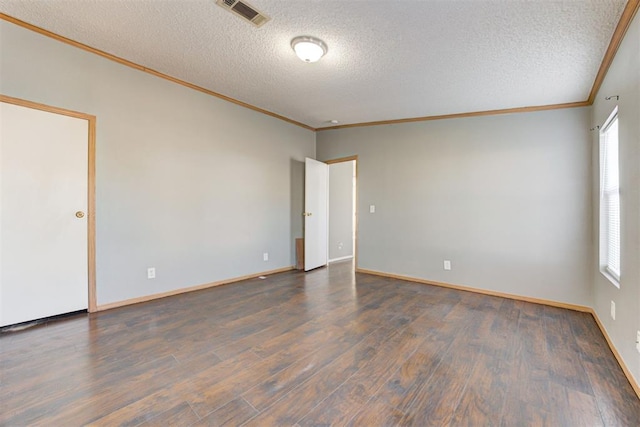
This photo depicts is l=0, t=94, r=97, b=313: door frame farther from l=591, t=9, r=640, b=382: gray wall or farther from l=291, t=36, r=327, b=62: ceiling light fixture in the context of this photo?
l=591, t=9, r=640, b=382: gray wall

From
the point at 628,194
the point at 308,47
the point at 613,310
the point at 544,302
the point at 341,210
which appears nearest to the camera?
the point at 628,194

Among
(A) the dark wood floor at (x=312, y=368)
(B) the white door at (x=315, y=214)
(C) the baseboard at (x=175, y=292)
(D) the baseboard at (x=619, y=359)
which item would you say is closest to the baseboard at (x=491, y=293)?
(A) the dark wood floor at (x=312, y=368)

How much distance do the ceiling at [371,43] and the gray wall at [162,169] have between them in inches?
11.1

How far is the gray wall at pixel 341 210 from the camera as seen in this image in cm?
636

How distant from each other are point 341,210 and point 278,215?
84.5 inches

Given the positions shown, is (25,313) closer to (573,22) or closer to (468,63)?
(468,63)

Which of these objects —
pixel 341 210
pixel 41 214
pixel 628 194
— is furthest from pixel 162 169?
pixel 628 194

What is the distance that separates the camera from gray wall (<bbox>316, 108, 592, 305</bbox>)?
11.2ft

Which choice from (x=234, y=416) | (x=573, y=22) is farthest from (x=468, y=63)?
(x=234, y=416)

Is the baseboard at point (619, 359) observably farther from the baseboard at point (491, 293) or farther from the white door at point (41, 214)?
the white door at point (41, 214)

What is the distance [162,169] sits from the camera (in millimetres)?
3344

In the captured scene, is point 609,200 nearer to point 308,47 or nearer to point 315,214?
point 308,47

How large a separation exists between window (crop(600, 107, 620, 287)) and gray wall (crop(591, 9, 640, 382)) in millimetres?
294

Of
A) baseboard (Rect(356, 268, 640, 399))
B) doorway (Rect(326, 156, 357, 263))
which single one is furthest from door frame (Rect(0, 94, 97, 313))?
doorway (Rect(326, 156, 357, 263))
